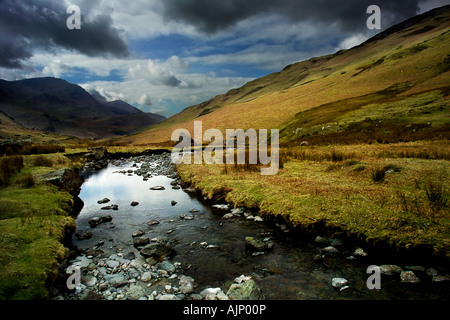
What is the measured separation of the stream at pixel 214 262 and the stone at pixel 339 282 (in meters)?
0.08

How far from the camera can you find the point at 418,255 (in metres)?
6.70

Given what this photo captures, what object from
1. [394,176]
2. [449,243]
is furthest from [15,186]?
[394,176]

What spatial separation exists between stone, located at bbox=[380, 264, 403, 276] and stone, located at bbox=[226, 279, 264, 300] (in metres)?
3.73

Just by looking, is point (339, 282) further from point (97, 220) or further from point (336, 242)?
point (97, 220)

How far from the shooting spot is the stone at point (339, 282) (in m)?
6.22

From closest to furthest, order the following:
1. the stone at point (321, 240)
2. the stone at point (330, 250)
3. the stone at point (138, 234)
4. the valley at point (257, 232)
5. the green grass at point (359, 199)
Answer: the valley at point (257, 232) < the green grass at point (359, 199) < the stone at point (330, 250) < the stone at point (321, 240) < the stone at point (138, 234)

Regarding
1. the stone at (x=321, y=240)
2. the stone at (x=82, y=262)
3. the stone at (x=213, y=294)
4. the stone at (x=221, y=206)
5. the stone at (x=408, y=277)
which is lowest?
the stone at (x=213, y=294)

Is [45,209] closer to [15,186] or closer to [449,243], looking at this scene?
[15,186]

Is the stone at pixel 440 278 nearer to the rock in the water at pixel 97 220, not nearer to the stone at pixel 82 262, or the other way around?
the stone at pixel 82 262

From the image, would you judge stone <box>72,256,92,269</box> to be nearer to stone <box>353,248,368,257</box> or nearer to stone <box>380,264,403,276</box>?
stone <box>353,248,368,257</box>

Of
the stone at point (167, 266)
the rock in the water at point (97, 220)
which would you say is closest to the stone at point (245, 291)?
the stone at point (167, 266)

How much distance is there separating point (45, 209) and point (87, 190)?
9.71m

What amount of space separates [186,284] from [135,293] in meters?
1.40
